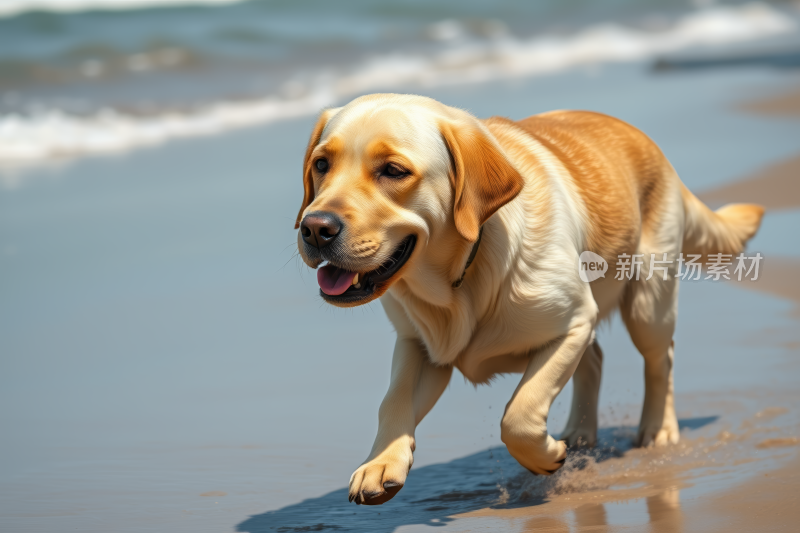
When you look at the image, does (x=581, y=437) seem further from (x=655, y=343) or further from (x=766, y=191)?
(x=766, y=191)

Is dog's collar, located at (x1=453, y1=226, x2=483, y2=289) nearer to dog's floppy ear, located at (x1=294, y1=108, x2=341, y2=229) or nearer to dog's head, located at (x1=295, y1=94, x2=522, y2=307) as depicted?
dog's head, located at (x1=295, y1=94, x2=522, y2=307)

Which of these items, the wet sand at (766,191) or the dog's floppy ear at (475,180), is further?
the wet sand at (766,191)

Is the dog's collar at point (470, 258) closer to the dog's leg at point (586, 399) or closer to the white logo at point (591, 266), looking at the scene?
the white logo at point (591, 266)

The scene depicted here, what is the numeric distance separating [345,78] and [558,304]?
518 inches

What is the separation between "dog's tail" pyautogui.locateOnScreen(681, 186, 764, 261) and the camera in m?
5.23

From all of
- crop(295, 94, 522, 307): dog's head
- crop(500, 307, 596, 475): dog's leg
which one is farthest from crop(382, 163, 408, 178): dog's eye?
crop(500, 307, 596, 475): dog's leg

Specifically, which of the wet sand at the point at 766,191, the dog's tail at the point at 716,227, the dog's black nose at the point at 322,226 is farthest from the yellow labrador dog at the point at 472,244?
the wet sand at the point at 766,191

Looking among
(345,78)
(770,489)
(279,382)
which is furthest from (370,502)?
(345,78)

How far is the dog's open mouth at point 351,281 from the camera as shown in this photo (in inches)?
139

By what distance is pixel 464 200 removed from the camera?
3645 millimetres

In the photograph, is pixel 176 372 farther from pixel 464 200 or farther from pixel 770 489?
pixel 770 489

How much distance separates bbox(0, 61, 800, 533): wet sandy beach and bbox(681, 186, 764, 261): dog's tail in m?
0.59

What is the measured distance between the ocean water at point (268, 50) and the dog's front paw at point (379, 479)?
25.3 feet

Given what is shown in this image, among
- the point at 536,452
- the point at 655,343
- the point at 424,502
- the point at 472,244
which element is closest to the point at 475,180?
the point at 472,244
